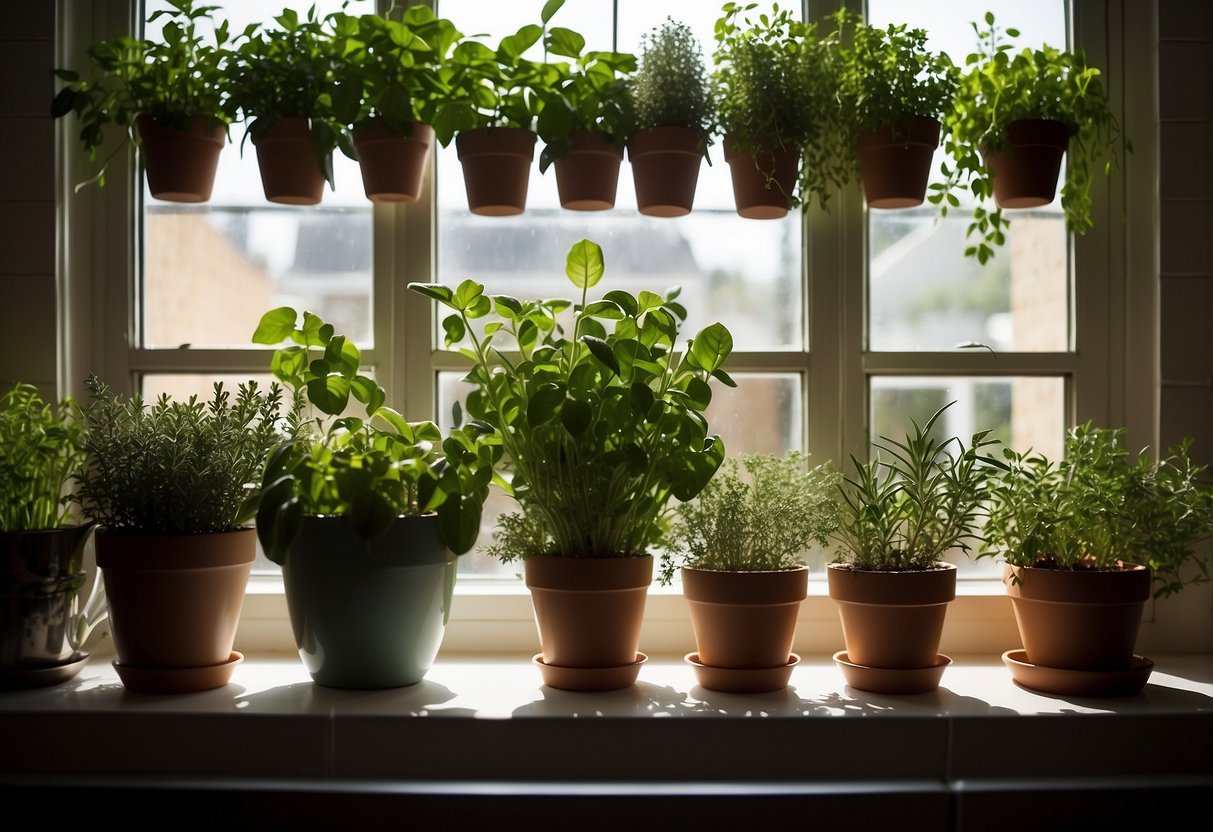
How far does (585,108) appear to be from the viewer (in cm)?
166

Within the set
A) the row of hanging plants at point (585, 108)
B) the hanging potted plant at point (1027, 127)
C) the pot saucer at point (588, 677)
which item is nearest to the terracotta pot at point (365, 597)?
the pot saucer at point (588, 677)

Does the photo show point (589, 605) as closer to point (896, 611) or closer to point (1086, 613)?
point (896, 611)

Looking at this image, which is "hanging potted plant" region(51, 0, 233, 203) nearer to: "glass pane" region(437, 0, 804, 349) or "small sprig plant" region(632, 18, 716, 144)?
"glass pane" region(437, 0, 804, 349)

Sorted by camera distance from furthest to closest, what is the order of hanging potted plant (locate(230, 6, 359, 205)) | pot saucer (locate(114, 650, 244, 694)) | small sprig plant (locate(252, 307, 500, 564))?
hanging potted plant (locate(230, 6, 359, 205))
pot saucer (locate(114, 650, 244, 694))
small sprig plant (locate(252, 307, 500, 564))

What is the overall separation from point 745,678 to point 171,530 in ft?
3.17

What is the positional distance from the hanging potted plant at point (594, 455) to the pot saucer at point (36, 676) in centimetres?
76

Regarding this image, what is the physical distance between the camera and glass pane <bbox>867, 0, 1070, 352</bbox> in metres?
1.88

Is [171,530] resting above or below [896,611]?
above

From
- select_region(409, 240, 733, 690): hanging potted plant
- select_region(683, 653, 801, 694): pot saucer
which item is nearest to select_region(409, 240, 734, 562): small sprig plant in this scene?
select_region(409, 240, 733, 690): hanging potted plant

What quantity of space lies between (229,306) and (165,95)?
41 centimetres

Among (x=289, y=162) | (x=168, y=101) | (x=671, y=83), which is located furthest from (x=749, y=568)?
(x=168, y=101)

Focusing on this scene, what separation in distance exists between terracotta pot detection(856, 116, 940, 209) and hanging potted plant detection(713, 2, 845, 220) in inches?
2.7

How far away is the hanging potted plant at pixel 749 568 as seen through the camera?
5.03 feet

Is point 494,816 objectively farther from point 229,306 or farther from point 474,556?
point 229,306
